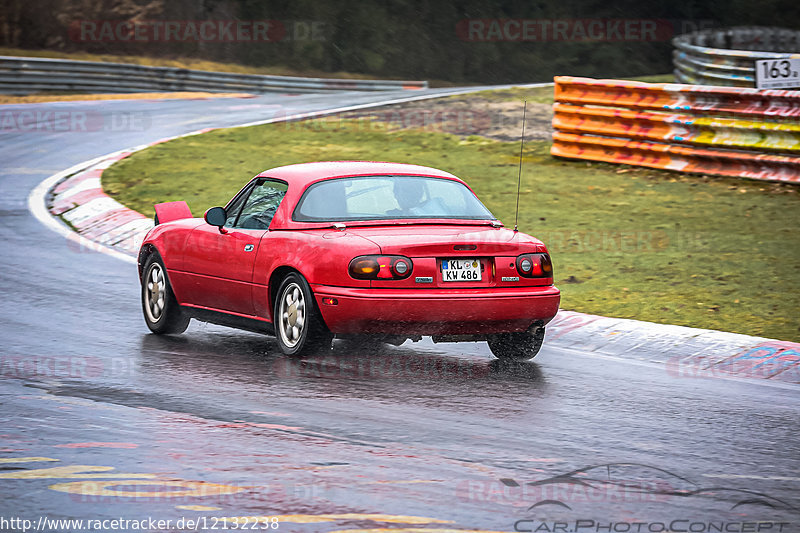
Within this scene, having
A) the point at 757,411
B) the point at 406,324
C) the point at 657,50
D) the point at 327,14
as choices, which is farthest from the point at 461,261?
the point at 657,50

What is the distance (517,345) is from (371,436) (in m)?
2.68

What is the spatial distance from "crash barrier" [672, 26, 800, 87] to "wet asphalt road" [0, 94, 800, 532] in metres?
11.7

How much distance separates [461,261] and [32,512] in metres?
3.78

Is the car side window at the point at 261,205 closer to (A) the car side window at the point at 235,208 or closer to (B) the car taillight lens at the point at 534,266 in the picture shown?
(A) the car side window at the point at 235,208

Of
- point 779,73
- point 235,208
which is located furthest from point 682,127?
point 235,208

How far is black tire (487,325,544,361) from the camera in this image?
28.0 ft

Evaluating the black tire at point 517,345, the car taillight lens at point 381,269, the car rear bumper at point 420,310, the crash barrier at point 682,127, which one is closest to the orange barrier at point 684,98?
the crash barrier at point 682,127

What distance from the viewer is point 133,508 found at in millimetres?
4871

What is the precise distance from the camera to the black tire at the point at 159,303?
945 centimetres

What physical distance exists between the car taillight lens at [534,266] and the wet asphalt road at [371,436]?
0.66 meters

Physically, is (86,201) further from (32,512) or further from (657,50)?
(657,50)

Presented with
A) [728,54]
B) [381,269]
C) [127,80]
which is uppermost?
[728,54]

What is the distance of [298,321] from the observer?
815 centimetres

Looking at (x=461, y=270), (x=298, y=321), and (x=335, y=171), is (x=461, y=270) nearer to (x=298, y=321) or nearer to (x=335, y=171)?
(x=298, y=321)
